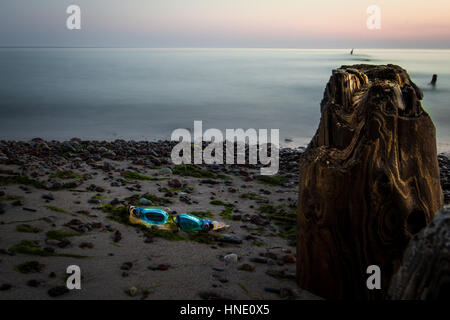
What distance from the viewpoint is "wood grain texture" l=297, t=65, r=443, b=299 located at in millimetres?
2711

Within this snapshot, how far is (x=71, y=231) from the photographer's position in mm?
4223

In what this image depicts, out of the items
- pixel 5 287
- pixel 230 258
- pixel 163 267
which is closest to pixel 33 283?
pixel 5 287

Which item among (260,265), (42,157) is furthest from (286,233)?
(42,157)

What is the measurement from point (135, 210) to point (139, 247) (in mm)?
752

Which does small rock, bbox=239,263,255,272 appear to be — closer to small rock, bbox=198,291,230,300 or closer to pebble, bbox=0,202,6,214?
small rock, bbox=198,291,230,300

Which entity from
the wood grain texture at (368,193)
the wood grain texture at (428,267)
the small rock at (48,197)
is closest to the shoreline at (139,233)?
the small rock at (48,197)

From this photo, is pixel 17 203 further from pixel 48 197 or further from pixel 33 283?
pixel 33 283

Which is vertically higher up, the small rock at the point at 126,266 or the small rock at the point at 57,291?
the small rock at the point at 57,291

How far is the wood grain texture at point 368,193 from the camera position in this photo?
8.89ft

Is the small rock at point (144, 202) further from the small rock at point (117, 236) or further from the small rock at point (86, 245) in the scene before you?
the small rock at point (86, 245)

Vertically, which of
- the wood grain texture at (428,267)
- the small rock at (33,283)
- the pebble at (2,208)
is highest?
the wood grain texture at (428,267)

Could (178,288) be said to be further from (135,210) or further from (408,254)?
(408,254)

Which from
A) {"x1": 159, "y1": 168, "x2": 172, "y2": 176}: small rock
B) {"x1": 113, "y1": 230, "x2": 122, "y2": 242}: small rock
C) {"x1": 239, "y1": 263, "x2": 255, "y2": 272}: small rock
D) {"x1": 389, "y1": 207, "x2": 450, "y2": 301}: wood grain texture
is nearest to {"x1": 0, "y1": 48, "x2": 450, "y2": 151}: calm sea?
{"x1": 159, "y1": 168, "x2": 172, "y2": 176}: small rock

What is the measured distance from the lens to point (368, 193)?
2721 mm
